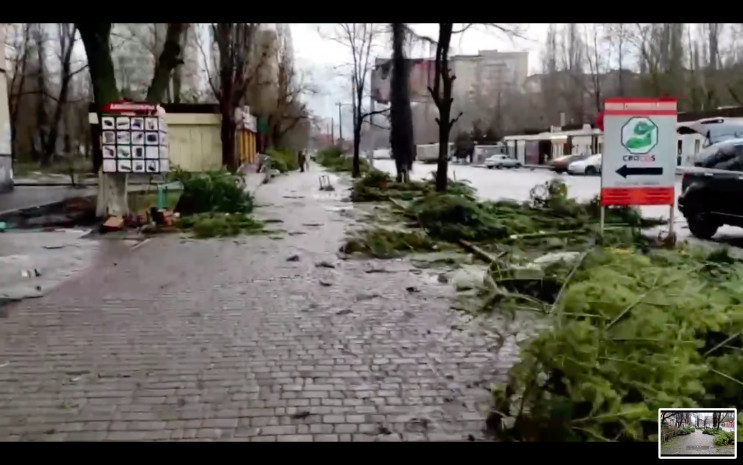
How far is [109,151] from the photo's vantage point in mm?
12297

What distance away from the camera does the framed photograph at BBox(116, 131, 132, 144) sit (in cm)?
1219

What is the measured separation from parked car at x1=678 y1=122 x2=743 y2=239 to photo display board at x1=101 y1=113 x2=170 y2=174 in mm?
8801

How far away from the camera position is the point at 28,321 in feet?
19.6

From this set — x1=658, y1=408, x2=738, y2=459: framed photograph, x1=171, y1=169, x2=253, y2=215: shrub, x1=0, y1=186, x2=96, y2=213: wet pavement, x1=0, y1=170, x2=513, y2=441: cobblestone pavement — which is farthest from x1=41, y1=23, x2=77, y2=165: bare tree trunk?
x1=658, y1=408, x2=738, y2=459: framed photograph

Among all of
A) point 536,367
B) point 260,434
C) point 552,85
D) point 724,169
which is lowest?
point 260,434

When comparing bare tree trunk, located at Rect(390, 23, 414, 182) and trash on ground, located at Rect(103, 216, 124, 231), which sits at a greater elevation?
bare tree trunk, located at Rect(390, 23, 414, 182)

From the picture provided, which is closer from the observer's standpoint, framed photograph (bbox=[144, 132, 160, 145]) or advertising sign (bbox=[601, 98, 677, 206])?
advertising sign (bbox=[601, 98, 677, 206])

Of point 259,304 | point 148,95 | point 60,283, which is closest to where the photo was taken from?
point 259,304

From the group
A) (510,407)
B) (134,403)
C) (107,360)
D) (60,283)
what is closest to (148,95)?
(60,283)

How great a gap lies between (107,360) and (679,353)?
3.77 metres

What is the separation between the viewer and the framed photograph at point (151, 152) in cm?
1233

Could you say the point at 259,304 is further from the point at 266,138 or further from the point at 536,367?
the point at 266,138

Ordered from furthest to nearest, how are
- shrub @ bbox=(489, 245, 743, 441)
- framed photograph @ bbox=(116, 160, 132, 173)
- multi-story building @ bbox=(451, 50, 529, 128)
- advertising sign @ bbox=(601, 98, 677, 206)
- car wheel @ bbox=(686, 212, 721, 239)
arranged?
framed photograph @ bbox=(116, 160, 132, 173) < car wheel @ bbox=(686, 212, 721, 239) < multi-story building @ bbox=(451, 50, 529, 128) < advertising sign @ bbox=(601, 98, 677, 206) < shrub @ bbox=(489, 245, 743, 441)
